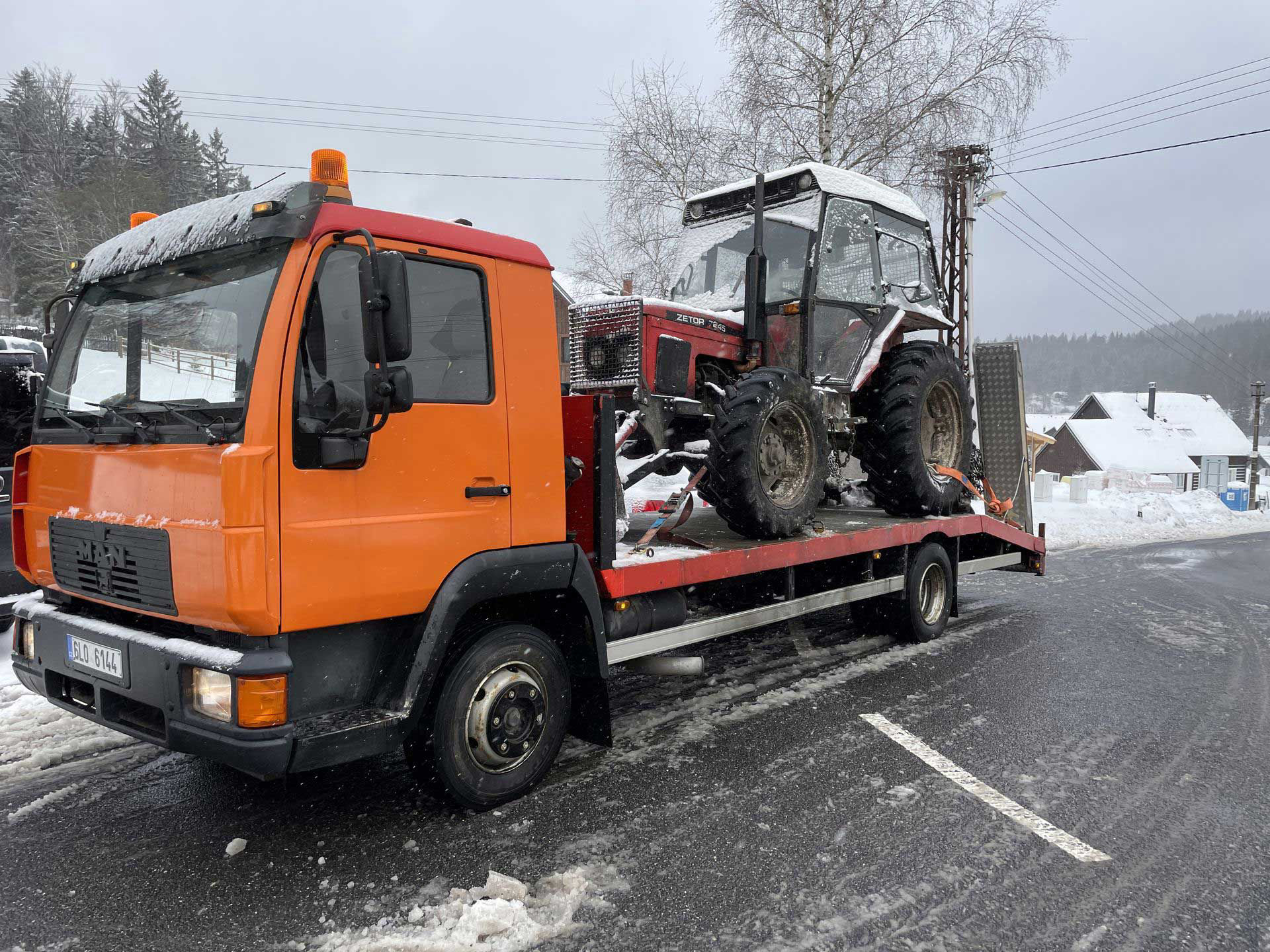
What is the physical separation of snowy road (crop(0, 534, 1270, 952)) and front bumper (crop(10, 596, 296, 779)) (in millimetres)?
508

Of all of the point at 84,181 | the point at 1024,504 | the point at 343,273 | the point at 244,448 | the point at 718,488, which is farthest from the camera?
the point at 84,181

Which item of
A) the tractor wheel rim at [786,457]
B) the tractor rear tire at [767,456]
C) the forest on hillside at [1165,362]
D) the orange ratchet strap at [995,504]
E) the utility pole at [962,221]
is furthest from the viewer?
the forest on hillside at [1165,362]

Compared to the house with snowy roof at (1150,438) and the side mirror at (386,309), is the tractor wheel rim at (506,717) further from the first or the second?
the house with snowy roof at (1150,438)

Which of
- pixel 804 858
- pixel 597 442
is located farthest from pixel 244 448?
pixel 804 858

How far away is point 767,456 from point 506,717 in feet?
8.72

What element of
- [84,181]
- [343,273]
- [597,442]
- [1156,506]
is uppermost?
[84,181]

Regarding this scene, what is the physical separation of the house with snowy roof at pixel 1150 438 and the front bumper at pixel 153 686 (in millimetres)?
52852

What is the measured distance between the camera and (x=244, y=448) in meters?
2.69

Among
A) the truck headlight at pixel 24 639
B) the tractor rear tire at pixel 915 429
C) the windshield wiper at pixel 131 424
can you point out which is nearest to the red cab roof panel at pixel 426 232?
the windshield wiper at pixel 131 424

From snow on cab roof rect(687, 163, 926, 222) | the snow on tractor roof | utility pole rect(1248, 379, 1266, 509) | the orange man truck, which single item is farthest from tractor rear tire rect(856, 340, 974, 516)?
utility pole rect(1248, 379, 1266, 509)

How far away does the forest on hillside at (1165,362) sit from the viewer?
3118 inches

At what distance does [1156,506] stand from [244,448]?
23736 millimetres

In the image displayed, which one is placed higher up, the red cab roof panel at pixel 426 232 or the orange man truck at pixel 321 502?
the red cab roof panel at pixel 426 232

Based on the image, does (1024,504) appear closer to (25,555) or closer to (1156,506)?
(25,555)
